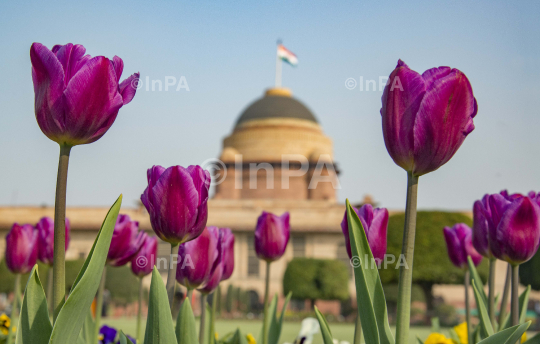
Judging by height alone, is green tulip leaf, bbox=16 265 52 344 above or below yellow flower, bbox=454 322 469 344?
above

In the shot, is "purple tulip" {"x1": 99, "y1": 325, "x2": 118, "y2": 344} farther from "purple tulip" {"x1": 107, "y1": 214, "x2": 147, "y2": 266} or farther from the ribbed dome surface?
the ribbed dome surface

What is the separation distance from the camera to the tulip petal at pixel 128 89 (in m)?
1.38

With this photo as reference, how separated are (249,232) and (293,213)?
2492 mm

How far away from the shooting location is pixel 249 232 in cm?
2738

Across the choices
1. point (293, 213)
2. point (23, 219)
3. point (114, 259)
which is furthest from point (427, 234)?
point (23, 219)

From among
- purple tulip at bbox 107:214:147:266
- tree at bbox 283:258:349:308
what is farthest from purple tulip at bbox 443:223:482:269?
tree at bbox 283:258:349:308

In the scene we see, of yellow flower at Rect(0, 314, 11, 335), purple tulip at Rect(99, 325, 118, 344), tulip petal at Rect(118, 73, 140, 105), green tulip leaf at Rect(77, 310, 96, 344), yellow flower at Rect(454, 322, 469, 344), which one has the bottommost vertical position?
yellow flower at Rect(0, 314, 11, 335)

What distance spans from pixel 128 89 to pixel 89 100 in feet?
0.43

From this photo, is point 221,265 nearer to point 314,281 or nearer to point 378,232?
point 378,232

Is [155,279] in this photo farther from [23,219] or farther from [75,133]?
[23,219]

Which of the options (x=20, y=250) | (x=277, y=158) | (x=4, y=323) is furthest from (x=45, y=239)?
(x=277, y=158)

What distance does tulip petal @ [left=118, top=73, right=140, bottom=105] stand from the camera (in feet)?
4.54

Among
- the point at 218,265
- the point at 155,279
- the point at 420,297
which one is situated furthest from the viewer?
the point at 420,297

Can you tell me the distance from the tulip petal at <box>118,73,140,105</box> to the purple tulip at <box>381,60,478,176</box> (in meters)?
0.62
